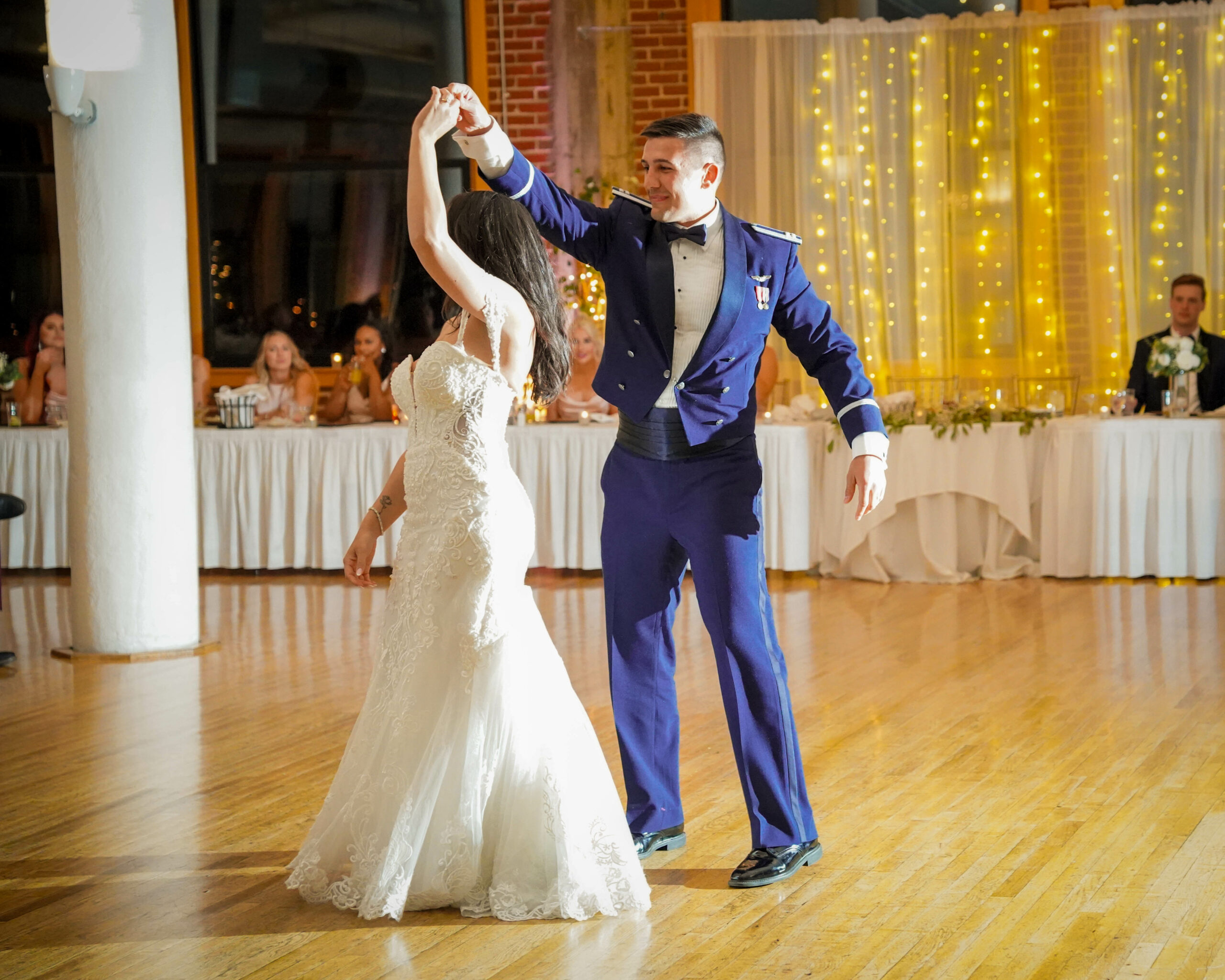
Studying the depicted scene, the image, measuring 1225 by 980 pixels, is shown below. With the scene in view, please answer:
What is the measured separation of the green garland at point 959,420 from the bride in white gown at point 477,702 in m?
4.59

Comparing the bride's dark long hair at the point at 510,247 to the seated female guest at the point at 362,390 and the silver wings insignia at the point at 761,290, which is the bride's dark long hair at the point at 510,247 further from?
the seated female guest at the point at 362,390

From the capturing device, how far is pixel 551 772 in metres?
2.62

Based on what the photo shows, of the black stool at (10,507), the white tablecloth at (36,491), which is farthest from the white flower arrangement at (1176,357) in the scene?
the white tablecloth at (36,491)

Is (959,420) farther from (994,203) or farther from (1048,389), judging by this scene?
(994,203)

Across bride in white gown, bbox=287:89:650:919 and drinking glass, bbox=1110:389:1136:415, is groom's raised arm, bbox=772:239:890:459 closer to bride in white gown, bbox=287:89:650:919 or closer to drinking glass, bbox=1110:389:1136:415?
bride in white gown, bbox=287:89:650:919

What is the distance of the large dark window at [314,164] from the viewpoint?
965 cm

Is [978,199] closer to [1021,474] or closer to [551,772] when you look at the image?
[1021,474]

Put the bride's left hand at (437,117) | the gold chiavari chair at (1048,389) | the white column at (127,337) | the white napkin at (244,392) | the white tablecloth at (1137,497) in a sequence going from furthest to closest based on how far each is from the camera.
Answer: the gold chiavari chair at (1048,389) < the white napkin at (244,392) < the white tablecloth at (1137,497) < the white column at (127,337) < the bride's left hand at (437,117)

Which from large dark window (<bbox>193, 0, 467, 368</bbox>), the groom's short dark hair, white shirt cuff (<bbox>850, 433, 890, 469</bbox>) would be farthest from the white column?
large dark window (<bbox>193, 0, 467, 368</bbox>)

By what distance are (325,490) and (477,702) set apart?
496cm

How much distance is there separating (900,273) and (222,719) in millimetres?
5963

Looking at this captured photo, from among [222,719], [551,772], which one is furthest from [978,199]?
[551,772]

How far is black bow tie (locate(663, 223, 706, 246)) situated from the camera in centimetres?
279

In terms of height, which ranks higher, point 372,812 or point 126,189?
point 126,189
